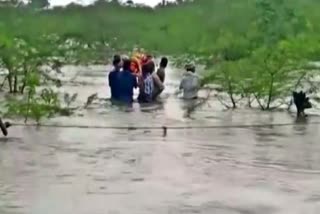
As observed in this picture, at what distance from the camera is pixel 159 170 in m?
13.2

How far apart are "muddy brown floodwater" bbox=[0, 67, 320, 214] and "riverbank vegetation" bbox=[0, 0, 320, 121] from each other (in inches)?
102

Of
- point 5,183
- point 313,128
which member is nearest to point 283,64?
point 313,128

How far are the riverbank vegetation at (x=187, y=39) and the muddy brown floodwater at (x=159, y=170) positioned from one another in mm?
2588

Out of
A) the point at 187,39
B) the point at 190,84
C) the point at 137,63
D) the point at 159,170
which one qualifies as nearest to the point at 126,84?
the point at 190,84

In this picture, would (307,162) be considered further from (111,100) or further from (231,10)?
(231,10)

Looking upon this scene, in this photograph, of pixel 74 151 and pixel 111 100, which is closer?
pixel 74 151

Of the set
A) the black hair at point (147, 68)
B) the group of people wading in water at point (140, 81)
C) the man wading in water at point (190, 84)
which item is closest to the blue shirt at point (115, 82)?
the group of people wading in water at point (140, 81)

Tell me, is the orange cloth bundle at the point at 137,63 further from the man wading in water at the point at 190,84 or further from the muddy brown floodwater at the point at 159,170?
the muddy brown floodwater at the point at 159,170

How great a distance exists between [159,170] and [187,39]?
179ft

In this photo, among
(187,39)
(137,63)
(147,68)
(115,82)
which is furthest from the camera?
(187,39)

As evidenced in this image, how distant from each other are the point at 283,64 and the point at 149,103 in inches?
150

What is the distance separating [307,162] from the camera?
46.6 ft

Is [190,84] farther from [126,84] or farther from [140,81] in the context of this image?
[126,84]

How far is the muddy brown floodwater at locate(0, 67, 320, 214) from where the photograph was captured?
35.2 feet
